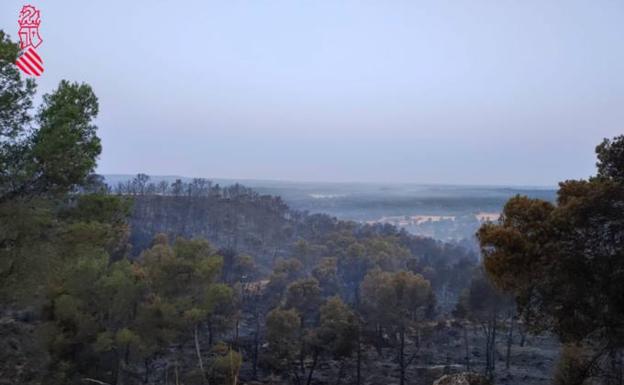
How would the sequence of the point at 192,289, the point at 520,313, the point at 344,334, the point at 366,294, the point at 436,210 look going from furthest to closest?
the point at 436,210
the point at 366,294
the point at 344,334
the point at 192,289
the point at 520,313

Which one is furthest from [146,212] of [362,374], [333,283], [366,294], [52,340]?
[52,340]

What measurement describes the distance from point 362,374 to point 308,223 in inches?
2180

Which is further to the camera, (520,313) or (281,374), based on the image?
(281,374)

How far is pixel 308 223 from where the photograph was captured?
84312 mm

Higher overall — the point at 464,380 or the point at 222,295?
the point at 464,380

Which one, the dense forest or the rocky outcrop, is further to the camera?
the dense forest

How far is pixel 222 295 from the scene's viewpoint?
70.6 ft

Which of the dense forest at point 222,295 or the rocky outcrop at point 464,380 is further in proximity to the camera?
Result: the dense forest at point 222,295

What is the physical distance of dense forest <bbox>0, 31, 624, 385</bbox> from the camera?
7.53m

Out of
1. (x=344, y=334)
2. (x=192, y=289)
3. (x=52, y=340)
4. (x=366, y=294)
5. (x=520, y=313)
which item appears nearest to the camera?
(x=520, y=313)

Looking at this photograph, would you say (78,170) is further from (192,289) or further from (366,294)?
(366,294)

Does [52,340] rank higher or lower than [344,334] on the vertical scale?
higher

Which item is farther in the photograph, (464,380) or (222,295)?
(222,295)

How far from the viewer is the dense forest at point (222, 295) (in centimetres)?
753
